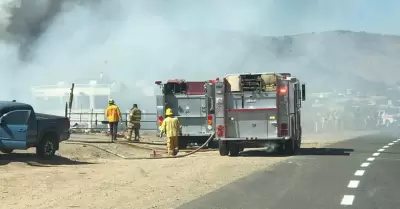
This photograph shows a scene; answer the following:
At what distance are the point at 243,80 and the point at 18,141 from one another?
6987mm

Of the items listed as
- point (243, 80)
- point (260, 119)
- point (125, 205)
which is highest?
point (243, 80)

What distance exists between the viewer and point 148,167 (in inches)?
600

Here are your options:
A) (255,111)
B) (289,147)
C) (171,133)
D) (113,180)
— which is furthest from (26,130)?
(289,147)

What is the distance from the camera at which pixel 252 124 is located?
1844 cm

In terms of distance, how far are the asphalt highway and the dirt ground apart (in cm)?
51

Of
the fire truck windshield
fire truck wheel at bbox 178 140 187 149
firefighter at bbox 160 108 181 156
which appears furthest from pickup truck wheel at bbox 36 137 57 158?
the fire truck windshield

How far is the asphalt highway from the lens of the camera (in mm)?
9047

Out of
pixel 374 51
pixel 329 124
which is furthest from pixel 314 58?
pixel 374 51

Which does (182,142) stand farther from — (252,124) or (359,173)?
(359,173)

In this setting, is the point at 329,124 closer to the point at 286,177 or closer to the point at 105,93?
the point at 105,93

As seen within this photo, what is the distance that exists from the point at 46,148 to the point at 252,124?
6.07 meters

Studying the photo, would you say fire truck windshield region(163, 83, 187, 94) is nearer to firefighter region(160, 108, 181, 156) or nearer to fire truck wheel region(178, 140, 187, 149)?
fire truck wheel region(178, 140, 187, 149)

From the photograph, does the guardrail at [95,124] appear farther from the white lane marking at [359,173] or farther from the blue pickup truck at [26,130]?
the white lane marking at [359,173]

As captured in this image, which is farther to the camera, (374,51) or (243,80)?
(374,51)
